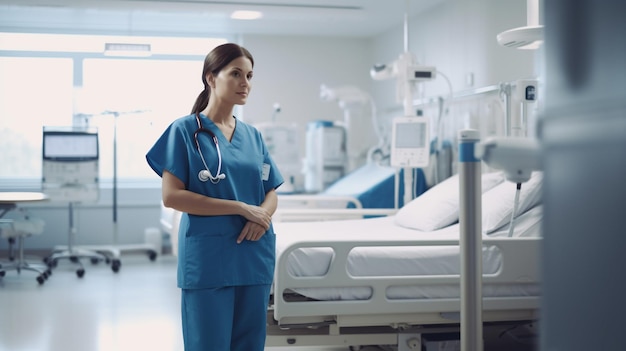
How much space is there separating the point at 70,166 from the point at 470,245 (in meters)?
5.48

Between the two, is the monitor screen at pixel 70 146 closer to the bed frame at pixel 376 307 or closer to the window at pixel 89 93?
the window at pixel 89 93

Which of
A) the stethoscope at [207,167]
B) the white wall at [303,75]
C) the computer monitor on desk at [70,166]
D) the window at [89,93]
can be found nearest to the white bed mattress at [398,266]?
the stethoscope at [207,167]

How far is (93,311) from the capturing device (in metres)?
4.39

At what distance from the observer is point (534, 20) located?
293 centimetres

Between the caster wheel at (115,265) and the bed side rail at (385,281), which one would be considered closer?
the bed side rail at (385,281)

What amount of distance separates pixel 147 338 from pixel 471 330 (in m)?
2.48

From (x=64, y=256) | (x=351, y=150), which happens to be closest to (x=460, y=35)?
(x=351, y=150)

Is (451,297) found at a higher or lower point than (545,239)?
Result: lower

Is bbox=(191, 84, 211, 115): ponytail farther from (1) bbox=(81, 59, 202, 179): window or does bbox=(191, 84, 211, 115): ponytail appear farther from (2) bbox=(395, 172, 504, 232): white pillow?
(1) bbox=(81, 59, 202, 179): window

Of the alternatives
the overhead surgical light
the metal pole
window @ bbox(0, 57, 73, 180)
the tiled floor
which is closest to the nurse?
the metal pole

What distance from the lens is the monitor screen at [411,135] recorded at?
4457mm

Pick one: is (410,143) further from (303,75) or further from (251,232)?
(303,75)

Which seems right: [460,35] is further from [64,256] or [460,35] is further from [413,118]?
[64,256]

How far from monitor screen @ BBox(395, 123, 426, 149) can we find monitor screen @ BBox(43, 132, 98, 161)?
319 centimetres
